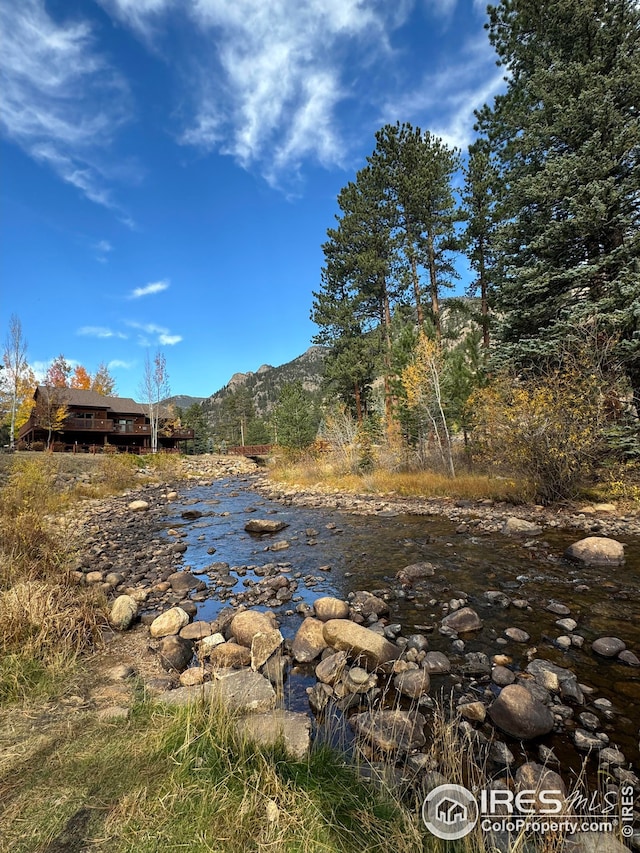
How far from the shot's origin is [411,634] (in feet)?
18.0

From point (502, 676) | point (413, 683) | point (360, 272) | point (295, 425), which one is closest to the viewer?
point (413, 683)

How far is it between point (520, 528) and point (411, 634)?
612cm

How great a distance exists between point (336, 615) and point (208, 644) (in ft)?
6.41

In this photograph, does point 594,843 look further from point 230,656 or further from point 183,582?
point 183,582

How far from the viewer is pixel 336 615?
5922 millimetres

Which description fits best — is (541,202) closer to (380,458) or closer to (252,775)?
(380,458)

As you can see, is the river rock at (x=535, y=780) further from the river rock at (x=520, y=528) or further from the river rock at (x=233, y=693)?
the river rock at (x=520, y=528)

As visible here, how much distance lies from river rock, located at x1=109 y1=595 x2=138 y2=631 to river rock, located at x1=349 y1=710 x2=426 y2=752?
148 inches

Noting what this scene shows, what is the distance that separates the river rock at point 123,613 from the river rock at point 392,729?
377cm

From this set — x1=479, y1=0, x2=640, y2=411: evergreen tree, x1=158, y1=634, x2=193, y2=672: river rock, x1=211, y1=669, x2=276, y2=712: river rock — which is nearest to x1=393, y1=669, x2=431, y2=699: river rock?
x1=211, y1=669, x2=276, y2=712: river rock

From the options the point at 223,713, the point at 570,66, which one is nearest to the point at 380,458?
the point at 570,66

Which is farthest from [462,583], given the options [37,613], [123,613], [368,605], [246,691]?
[37,613]

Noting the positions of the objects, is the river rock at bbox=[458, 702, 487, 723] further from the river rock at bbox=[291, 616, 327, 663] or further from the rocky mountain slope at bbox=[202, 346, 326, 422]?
the rocky mountain slope at bbox=[202, 346, 326, 422]

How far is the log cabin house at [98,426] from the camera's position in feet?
125
